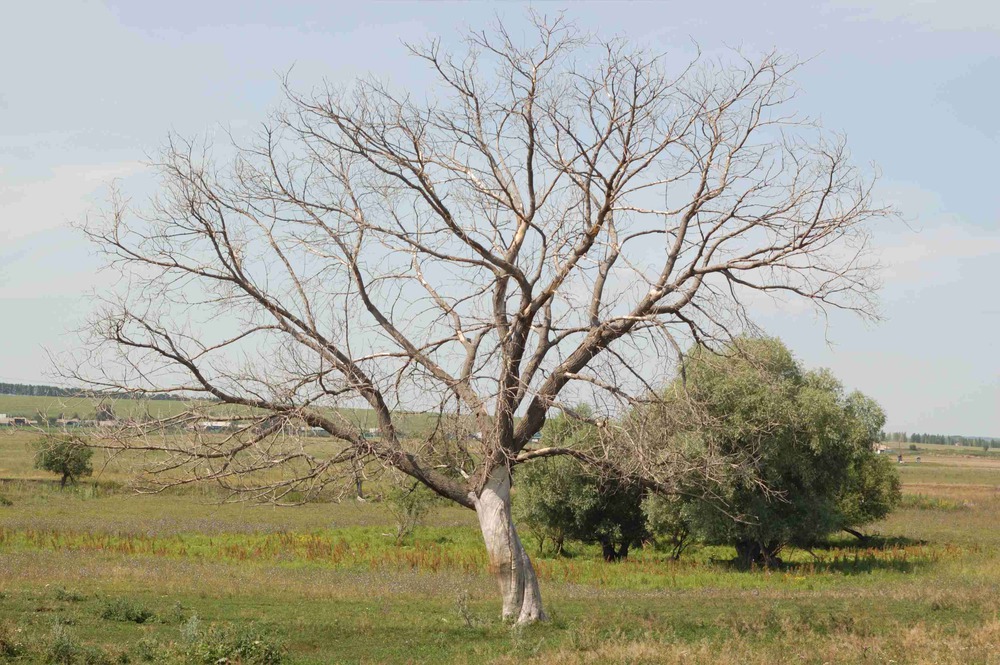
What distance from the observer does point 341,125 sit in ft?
43.6

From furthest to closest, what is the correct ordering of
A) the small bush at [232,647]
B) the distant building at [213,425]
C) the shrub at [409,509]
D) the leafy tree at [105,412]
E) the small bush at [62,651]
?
1. the shrub at [409,509]
2. the distant building at [213,425]
3. the leafy tree at [105,412]
4. the small bush at [232,647]
5. the small bush at [62,651]

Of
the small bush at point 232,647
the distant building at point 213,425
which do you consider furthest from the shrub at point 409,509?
the small bush at point 232,647

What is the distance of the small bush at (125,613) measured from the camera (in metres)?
16.3

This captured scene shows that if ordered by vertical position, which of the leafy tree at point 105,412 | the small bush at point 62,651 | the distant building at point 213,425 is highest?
the leafy tree at point 105,412

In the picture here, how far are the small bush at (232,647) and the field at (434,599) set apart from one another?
0.03m

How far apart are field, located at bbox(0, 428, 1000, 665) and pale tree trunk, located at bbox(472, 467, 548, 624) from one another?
336 mm

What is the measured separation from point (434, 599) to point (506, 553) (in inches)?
316

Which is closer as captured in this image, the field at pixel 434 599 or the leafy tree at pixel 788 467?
the field at pixel 434 599

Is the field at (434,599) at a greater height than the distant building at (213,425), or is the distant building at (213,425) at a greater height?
the distant building at (213,425)

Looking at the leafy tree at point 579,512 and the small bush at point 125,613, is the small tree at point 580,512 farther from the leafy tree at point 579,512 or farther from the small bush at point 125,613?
the small bush at point 125,613

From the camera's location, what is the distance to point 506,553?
1438cm

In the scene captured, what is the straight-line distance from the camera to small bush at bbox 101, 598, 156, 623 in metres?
16.3

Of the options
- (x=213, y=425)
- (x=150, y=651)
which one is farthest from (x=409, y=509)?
(x=150, y=651)

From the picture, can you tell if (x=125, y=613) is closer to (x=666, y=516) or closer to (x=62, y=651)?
(x=62, y=651)
